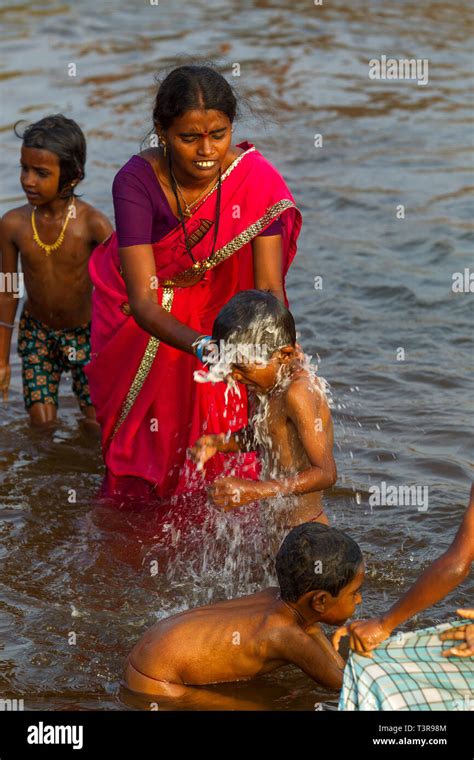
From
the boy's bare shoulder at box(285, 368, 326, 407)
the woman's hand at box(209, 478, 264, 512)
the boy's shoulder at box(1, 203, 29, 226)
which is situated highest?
the boy's shoulder at box(1, 203, 29, 226)

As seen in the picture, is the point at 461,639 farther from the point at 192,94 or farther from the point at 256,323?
the point at 192,94

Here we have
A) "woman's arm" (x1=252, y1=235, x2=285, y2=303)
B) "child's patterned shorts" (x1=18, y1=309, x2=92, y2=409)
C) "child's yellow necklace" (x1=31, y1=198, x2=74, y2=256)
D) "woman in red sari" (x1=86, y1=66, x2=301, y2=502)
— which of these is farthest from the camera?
"child's patterned shorts" (x1=18, y1=309, x2=92, y2=409)

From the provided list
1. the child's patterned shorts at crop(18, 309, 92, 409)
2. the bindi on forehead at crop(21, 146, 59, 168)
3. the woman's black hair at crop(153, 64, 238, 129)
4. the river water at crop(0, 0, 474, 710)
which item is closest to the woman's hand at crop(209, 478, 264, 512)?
the river water at crop(0, 0, 474, 710)

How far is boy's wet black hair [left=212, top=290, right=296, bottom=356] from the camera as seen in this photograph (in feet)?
14.5

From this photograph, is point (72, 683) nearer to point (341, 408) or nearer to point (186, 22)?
point (341, 408)

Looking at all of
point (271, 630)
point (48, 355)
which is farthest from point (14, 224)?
point (271, 630)

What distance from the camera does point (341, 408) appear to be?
23.2 feet

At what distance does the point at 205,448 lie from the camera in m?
4.71

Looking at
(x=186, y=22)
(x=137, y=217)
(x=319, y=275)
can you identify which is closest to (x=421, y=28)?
(x=186, y=22)

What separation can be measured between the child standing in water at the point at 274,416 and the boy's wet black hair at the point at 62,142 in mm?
1865

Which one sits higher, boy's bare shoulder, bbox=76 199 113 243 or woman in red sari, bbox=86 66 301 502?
boy's bare shoulder, bbox=76 199 113 243

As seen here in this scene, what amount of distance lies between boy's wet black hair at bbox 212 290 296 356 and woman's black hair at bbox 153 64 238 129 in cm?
81

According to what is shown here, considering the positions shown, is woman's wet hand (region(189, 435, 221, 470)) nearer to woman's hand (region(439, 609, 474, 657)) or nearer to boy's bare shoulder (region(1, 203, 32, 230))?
woman's hand (region(439, 609, 474, 657))
